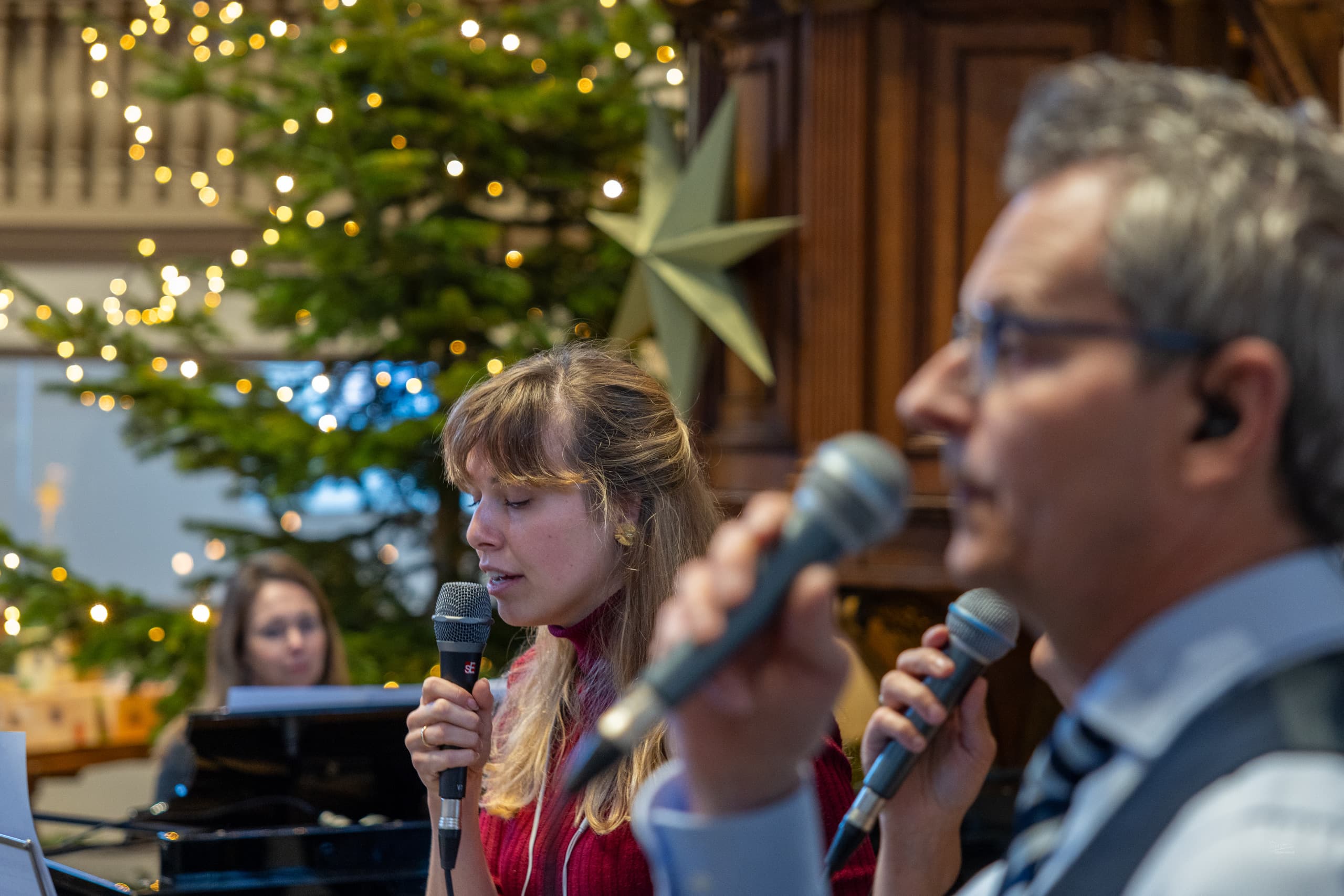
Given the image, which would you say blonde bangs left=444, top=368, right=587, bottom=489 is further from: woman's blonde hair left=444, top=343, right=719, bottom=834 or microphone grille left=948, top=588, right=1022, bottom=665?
microphone grille left=948, top=588, right=1022, bottom=665

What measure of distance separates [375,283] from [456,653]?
2.80 meters

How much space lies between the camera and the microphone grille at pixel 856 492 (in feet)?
2.70

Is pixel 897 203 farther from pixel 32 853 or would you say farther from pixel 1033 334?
pixel 1033 334

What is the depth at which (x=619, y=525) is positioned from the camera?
6.49 feet

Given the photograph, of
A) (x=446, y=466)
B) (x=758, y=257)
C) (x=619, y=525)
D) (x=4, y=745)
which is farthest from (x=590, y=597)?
→ (x=758, y=257)

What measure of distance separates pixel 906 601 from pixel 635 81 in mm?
2282

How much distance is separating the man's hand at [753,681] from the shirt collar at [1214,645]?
174 mm

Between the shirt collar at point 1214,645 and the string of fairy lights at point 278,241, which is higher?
the string of fairy lights at point 278,241

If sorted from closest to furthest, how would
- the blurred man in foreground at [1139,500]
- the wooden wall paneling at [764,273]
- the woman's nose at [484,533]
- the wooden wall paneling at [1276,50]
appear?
1. the blurred man in foreground at [1139,500]
2. the woman's nose at [484,533]
3. the wooden wall paneling at [1276,50]
4. the wooden wall paneling at [764,273]

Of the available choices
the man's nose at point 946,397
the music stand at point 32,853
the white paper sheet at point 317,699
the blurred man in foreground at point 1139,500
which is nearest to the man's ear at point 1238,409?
the blurred man in foreground at point 1139,500

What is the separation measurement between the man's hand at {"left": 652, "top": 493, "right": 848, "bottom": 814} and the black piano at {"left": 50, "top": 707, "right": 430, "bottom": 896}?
5.26 feet

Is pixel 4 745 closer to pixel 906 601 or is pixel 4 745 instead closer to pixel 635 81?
pixel 906 601

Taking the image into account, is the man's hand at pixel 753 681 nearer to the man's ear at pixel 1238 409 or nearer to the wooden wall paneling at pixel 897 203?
the man's ear at pixel 1238 409

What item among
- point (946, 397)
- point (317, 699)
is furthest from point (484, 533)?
point (946, 397)
